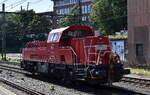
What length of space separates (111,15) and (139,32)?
116ft

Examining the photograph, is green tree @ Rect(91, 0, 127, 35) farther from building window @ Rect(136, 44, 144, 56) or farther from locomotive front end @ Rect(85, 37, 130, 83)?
locomotive front end @ Rect(85, 37, 130, 83)

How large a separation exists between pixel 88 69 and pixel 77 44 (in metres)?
2.35

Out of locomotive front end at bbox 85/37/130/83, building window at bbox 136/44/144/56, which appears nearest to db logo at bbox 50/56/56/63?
locomotive front end at bbox 85/37/130/83

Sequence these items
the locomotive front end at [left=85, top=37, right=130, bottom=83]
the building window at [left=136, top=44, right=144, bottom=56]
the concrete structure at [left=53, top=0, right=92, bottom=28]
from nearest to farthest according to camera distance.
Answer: the locomotive front end at [left=85, top=37, right=130, bottom=83] < the building window at [left=136, top=44, right=144, bottom=56] < the concrete structure at [left=53, top=0, right=92, bottom=28]

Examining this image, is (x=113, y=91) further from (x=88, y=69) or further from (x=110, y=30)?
(x=110, y=30)

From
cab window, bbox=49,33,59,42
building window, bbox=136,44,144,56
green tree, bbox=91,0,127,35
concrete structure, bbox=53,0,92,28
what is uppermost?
concrete structure, bbox=53,0,92,28

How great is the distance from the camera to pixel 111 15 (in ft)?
242

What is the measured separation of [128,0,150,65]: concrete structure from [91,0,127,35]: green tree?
30274mm

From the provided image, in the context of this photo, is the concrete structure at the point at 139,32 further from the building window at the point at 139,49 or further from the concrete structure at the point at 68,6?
the concrete structure at the point at 68,6

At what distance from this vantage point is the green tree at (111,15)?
7112cm

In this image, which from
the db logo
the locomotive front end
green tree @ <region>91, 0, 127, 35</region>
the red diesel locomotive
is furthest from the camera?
green tree @ <region>91, 0, 127, 35</region>

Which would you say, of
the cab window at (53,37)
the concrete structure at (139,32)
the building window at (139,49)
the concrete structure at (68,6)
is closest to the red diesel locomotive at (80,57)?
the cab window at (53,37)

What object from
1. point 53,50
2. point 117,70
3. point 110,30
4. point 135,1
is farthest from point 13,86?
point 110,30

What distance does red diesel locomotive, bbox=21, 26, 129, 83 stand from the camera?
17281 millimetres
